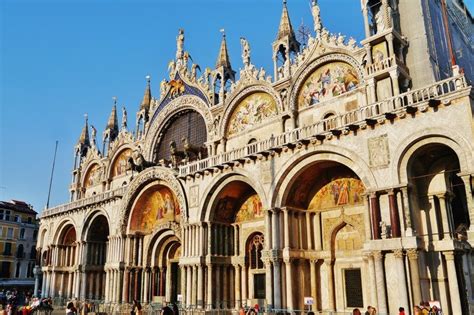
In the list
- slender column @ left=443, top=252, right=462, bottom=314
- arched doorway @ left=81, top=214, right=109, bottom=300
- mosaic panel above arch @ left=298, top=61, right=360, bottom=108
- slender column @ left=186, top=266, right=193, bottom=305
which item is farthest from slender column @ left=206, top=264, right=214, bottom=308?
arched doorway @ left=81, top=214, right=109, bottom=300

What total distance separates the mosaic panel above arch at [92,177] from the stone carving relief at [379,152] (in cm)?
2532

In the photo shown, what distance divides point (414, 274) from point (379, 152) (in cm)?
441

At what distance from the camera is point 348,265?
58.4 ft

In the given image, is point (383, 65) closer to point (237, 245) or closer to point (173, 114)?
point (237, 245)

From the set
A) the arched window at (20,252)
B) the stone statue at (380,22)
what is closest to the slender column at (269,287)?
the stone statue at (380,22)

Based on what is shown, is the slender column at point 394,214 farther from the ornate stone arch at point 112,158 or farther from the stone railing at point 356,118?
the ornate stone arch at point 112,158

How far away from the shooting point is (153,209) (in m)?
26.5

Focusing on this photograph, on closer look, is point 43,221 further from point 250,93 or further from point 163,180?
point 250,93

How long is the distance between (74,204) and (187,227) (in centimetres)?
1437

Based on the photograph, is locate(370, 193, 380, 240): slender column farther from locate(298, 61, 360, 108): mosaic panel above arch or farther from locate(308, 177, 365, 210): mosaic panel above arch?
locate(298, 61, 360, 108): mosaic panel above arch

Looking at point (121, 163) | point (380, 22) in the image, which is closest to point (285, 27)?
point (380, 22)

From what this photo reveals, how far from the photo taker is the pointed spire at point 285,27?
2298 centimetres

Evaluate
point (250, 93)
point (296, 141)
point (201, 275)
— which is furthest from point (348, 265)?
point (250, 93)

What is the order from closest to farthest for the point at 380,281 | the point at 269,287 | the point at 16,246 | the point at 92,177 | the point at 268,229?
the point at 380,281
the point at 269,287
the point at 268,229
the point at 92,177
the point at 16,246
